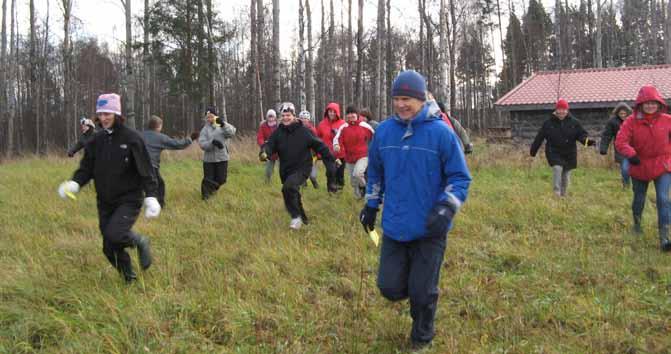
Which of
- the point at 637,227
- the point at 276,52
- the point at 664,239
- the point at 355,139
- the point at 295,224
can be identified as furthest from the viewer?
the point at 276,52

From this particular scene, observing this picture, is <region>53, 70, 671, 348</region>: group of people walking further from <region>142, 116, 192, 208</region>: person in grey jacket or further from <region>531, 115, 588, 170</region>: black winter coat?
<region>531, 115, 588, 170</region>: black winter coat

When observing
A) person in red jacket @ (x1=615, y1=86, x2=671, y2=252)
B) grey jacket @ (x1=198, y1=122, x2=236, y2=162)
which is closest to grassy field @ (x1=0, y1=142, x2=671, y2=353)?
person in red jacket @ (x1=615, y1=86, x2=671, y2=252)

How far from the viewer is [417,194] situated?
334cm

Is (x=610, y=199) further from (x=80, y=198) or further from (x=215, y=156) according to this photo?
(x=80, y=198)

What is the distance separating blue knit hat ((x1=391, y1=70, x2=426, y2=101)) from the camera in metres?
3.36

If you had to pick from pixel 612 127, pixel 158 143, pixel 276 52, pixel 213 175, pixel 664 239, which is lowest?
pixel 664 239

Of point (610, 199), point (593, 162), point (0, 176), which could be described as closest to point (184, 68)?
point (0, 176)

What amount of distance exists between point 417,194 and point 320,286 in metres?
1.85

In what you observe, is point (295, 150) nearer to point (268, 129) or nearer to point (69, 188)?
point (69, 188)

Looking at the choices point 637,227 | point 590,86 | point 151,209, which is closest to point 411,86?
point 151,209

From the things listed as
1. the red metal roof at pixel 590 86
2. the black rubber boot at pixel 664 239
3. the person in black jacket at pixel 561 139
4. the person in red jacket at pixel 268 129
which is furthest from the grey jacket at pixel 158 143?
the red metal roof at pixel 590 86

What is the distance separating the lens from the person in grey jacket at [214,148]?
9000 mm

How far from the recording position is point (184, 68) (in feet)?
80.3

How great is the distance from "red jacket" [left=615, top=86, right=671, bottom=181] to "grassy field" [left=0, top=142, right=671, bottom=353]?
34.9 inches
